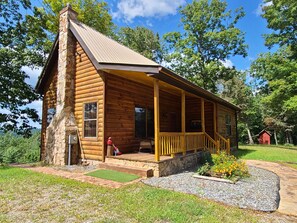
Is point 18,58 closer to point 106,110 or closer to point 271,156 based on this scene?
point 106,110

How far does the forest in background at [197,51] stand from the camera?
44.9 ft

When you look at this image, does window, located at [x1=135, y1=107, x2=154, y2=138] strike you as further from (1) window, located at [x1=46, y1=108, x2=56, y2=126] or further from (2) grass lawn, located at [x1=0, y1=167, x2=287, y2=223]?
(1) window, located at [x1=46, y1=108, x2=56, y2=126]

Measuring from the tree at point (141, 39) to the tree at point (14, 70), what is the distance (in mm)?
16538

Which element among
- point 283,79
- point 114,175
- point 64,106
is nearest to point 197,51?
point 283,79

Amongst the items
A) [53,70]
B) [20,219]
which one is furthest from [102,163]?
[53,70]

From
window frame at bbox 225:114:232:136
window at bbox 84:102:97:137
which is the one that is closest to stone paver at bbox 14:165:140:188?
window at bbox 84:102:97:137

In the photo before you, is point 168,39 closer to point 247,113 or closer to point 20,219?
point 247,113

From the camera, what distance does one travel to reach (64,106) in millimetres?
9000

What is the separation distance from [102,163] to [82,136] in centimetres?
185

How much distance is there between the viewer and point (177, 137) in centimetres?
782

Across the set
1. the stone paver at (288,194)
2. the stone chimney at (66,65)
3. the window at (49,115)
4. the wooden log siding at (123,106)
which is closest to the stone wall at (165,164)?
the wooden log siding at (123,106)

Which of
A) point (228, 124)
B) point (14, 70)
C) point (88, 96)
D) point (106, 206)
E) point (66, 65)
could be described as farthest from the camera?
point (228, 124)

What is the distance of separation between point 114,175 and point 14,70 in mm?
11872

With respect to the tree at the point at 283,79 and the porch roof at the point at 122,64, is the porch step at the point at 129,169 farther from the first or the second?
the tree at the point at 283,79
